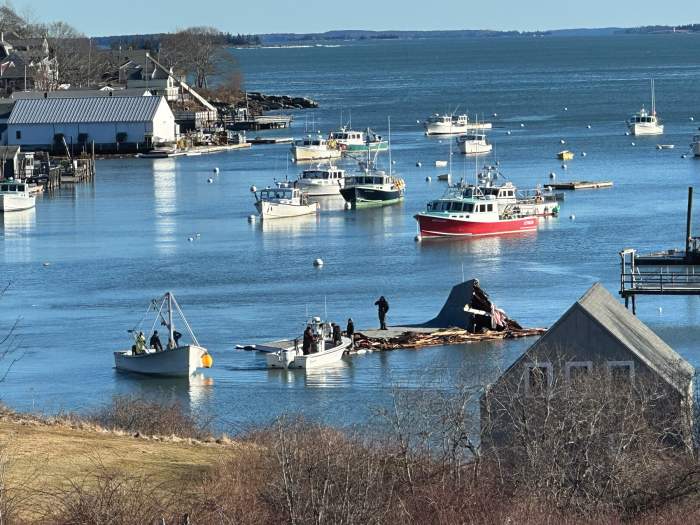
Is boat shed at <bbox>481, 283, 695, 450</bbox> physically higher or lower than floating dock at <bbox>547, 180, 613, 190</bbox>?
higher

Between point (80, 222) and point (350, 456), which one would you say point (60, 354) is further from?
point (80, 222)

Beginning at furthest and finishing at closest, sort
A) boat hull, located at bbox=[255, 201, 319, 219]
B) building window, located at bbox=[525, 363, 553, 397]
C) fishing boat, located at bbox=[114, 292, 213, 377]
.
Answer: boat hull, located at bbox=[255, 201, 319, 219] → fishing boat, located at bbox=[114, 292, 213, 377] → building window, located at bbox=[525, 363, 553, 397]

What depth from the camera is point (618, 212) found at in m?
61.7

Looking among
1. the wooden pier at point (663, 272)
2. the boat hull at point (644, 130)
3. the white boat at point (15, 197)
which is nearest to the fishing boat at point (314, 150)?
the boat hull at point (644, 130)

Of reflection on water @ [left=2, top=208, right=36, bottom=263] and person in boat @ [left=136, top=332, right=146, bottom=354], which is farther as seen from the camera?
reflection on water @ [left=2, top=208, right=36, bottom=263]

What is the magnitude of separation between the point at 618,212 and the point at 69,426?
4215 cm

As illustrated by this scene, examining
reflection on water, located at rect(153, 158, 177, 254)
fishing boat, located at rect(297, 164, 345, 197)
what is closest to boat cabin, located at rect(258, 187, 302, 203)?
reflection on water, located at rect(153, 158, 177, 254)

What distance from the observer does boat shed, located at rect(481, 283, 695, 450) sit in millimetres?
21484

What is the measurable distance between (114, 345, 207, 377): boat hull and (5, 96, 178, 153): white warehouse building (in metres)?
60.2

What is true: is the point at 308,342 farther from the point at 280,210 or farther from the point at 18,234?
the point at 280,210

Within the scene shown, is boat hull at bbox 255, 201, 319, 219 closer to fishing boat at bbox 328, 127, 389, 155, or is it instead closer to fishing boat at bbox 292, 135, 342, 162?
fishing boat at bbox 292, 135, 342, 162

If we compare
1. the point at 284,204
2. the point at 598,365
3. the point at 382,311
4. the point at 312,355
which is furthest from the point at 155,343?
the point at 284,204

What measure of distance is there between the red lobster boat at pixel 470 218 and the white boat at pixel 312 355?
2210 cm

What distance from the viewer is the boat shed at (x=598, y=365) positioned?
21484mm
